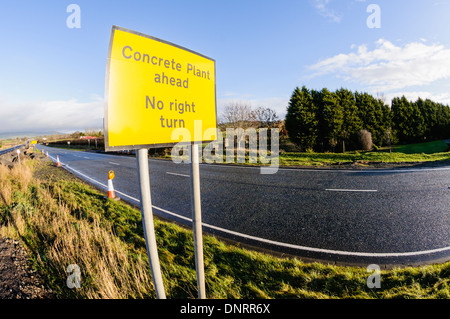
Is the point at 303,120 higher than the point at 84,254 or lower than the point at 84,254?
higher

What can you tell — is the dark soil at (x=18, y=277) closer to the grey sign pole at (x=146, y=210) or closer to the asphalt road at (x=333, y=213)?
the grey sign pole at (x=146, y=210)

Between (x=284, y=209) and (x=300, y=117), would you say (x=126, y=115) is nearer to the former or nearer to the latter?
(x=284, y=209)

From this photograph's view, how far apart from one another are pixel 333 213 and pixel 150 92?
5012mm

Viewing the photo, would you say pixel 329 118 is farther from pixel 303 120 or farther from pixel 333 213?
pixel 333 213

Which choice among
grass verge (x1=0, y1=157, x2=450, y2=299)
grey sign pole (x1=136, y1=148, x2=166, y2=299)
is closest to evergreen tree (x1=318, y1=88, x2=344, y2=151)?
grass verge (x1=0, y1=157, x2=450, y2=299)

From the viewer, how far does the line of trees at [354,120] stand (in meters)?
24.0

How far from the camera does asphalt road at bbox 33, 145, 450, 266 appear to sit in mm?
3498

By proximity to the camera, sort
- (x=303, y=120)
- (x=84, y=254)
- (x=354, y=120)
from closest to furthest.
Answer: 1. (x=84, y=254)
2. (x=303, y=120)
3. (x=354, y=120)

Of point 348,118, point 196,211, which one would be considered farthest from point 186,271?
point 348,118

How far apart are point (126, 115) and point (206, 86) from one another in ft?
3.06

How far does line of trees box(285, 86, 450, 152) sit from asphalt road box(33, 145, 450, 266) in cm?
1602

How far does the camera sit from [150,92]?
1.63 metres

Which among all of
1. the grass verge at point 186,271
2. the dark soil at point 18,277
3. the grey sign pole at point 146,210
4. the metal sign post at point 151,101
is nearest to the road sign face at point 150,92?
the metal sign post at point 151,101
